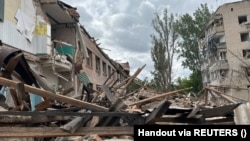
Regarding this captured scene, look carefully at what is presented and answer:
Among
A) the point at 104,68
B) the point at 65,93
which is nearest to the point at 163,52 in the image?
the point at 104,68

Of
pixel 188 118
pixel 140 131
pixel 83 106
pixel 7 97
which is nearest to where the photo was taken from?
pixel 140 131

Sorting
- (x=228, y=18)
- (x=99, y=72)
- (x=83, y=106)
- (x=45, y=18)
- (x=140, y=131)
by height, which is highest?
(x=228, y=18)

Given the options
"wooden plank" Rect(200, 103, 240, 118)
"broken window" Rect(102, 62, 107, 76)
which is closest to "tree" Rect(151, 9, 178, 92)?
"broken window" Rect(102, 62, 107, 76)

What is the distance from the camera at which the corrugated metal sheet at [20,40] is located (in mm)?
13289

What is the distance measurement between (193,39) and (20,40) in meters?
42.2

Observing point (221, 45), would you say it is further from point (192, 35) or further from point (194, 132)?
point (194, 132)

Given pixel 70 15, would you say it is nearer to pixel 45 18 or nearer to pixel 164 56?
pixel 45 18

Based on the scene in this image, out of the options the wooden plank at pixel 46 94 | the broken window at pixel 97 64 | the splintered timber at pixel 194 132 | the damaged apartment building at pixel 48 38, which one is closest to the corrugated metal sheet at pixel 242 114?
the splintered timber at pixel 194 132

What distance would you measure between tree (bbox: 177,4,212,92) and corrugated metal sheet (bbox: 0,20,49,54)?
38841mm

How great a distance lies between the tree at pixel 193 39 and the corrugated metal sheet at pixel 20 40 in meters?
38.8

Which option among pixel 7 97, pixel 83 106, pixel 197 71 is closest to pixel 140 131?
→ pixel 83 106

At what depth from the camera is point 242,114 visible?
4.05 meters

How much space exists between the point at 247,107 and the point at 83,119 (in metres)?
2.15

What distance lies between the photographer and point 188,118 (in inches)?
162
